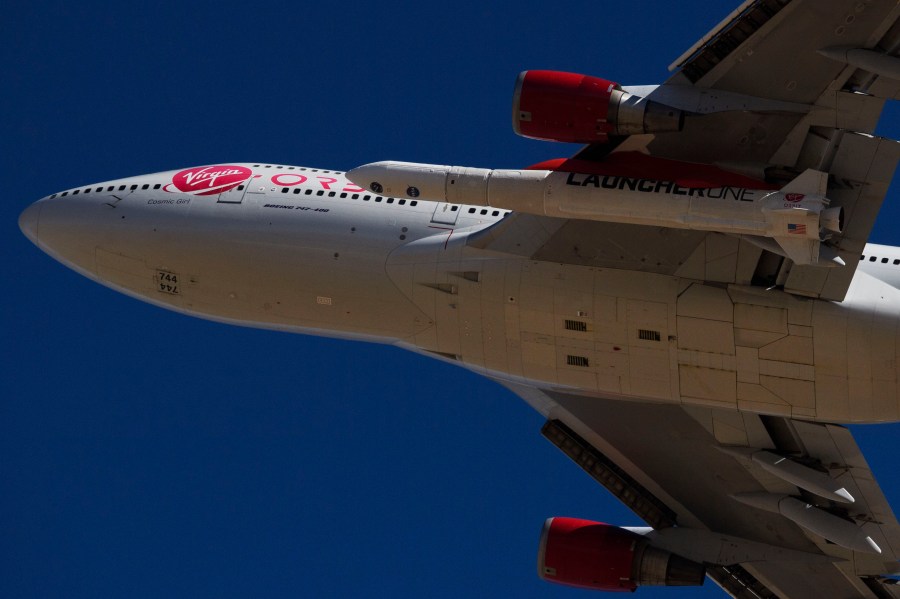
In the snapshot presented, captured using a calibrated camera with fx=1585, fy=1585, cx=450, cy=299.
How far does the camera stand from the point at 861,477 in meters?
31.2

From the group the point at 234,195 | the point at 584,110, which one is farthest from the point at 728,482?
the point at 234,195

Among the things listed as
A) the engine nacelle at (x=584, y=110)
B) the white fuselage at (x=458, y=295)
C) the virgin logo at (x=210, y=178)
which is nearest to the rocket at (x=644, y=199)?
the engine nacelle at (x=584, y=110)

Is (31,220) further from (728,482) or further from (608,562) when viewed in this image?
(728,482)

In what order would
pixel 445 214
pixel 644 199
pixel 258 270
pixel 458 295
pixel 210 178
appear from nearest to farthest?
pixel 644 199
pixel 458 295
pixel 445 214
pixel 258 270
pixel 210 178

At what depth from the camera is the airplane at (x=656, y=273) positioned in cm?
2667

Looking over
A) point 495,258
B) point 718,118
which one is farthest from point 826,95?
point 495,258

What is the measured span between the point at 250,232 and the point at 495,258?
209 inches

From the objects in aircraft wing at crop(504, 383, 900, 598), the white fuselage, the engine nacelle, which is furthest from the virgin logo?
the engine nacelle

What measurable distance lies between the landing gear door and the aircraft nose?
9.23 metres

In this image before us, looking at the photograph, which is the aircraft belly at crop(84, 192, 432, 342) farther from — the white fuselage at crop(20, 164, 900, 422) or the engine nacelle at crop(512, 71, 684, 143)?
the engine nacelle at crop(512, 71, 684, 143)

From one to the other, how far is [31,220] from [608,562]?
14412mm

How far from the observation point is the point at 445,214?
3105cm

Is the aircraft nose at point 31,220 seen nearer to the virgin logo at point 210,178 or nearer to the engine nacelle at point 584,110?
the virgin logo at point 210,178

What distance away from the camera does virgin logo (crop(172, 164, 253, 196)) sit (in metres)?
32.8
